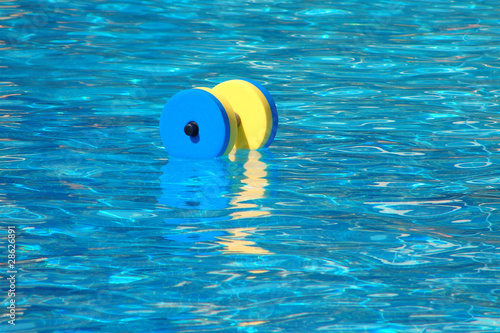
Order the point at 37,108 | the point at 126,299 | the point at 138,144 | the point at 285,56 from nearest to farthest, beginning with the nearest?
1. the point at 126,299
2. the point at 138,144
3. the point at 37,108
4. the point at 285,56

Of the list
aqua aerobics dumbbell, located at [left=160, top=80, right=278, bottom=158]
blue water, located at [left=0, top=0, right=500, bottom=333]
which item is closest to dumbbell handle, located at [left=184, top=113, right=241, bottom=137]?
aqua aerobics dumbbell, located at [left=160, top=80, right=278, bottom=158]

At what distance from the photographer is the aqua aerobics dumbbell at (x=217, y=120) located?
5.74m

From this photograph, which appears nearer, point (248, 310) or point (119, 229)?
point (248, 310)

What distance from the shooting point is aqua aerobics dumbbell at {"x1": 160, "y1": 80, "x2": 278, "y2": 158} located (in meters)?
5.74

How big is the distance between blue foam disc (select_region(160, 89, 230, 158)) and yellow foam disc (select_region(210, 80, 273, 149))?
362 mm

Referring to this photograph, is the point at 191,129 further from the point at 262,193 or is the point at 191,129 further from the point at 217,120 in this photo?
the point at 262,193

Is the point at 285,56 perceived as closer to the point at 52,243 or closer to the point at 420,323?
the point at 52,243

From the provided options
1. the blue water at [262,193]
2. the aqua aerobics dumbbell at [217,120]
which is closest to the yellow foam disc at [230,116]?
the aqua aerobics dumbbell at [217,120]

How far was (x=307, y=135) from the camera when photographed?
6.63m

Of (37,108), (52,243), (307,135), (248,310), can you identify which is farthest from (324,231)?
(37,108)

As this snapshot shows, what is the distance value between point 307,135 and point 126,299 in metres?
3.46

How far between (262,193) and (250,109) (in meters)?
1.29

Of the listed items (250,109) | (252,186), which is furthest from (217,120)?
(252,186)

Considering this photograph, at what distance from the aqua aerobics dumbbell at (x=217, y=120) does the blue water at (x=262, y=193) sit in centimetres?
15
